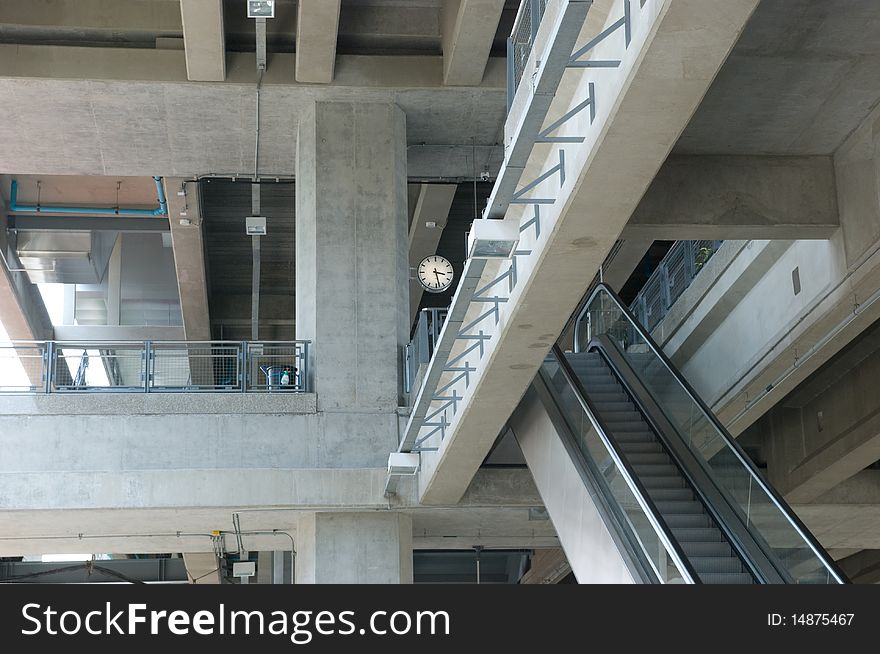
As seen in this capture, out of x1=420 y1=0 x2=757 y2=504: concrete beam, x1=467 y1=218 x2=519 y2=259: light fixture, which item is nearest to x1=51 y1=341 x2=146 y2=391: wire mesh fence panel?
x1=420 y1=0 x2=757 y2=504: concrete beam

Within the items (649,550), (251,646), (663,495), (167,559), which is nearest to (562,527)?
(663,495)

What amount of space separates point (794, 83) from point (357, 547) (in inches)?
307

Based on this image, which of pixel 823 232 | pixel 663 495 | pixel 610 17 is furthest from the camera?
pixel 823 232

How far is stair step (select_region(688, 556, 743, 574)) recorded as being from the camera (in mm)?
10930

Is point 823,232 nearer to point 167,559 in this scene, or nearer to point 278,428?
point 278,428

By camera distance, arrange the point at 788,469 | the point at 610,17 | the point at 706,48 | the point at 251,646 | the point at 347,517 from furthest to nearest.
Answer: the point at 788,469
the point at 347,517
the point at 610,17
the point at 706,48
the point at 251,646

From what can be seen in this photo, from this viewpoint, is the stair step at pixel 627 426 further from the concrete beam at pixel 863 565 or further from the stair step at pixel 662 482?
the concrete beam at pixel 863 565

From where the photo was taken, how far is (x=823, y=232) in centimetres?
1326

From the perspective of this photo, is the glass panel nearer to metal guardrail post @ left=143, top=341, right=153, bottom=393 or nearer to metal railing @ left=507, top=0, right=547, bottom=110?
metal railing @ left=507, top=0, right=547, bottom=110

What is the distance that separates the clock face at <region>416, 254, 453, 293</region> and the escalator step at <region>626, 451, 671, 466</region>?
862 centimetres

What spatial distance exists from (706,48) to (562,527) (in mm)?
7258

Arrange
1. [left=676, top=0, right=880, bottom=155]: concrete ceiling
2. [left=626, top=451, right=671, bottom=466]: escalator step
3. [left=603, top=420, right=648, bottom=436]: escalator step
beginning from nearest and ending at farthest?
[left=676, top=0, right=880, bottom=155]: concrete ceiling → [left=626, top=451, right=671, bottom=466]: escalator step → [left=603, top=420, right=648, bottom=436]: escalator step

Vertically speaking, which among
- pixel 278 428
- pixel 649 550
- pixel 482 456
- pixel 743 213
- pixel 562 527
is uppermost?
pixel 743 213

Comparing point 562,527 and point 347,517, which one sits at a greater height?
point 347,517
